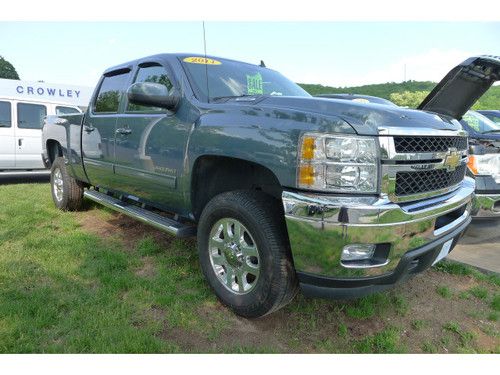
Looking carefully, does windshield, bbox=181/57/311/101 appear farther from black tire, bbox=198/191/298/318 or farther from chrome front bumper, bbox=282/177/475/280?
chrome front bumper, bbox=282/177/475/280

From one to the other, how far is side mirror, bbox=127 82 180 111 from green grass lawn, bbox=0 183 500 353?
4.69 ft

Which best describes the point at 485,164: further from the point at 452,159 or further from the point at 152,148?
the point at 152,148

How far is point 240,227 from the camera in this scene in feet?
8.41

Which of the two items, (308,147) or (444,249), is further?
(444,249)

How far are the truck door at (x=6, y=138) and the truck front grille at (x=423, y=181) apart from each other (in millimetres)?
8584

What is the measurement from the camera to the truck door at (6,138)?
8172 mm

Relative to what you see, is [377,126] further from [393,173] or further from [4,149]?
[4,149]

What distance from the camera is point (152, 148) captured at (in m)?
3.30

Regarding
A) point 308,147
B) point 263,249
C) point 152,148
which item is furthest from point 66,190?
point 308,147

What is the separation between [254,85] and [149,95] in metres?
1.04

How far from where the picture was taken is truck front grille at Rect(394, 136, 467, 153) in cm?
220

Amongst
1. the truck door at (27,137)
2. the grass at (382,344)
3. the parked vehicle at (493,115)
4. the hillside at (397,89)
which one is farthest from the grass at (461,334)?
the hillside at (397,89)

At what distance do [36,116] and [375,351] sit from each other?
9.06m

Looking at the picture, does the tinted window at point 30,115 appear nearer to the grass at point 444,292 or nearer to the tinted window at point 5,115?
the tinted window at point 5,115
